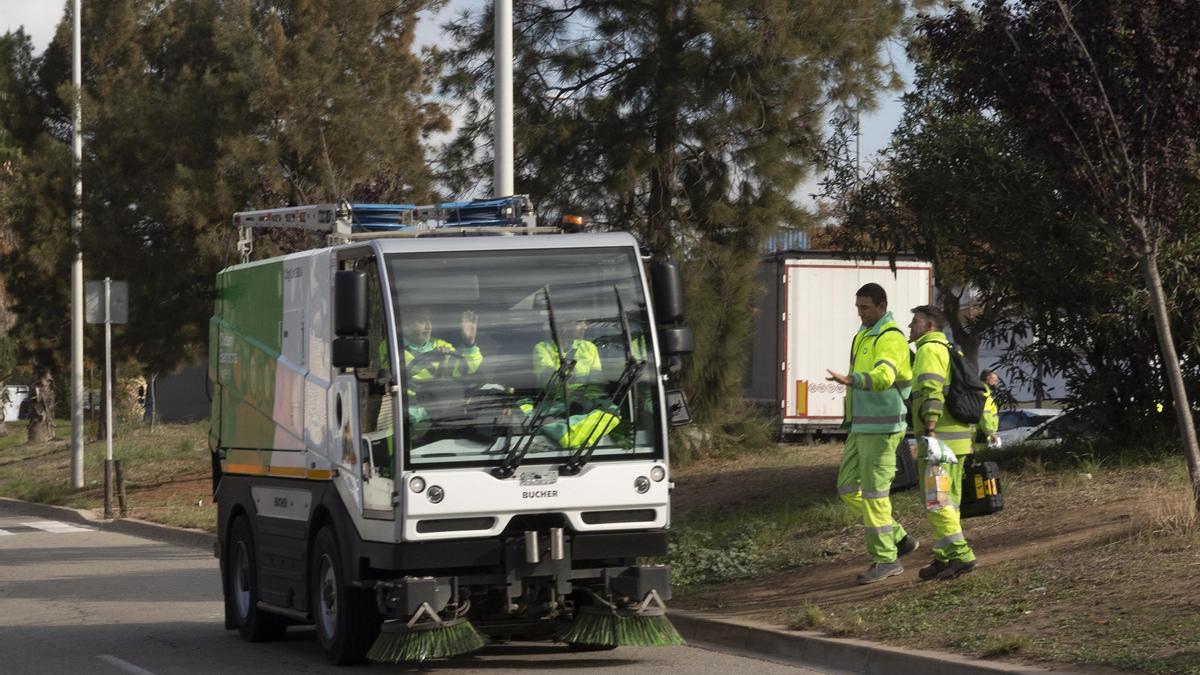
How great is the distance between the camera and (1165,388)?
1475cm

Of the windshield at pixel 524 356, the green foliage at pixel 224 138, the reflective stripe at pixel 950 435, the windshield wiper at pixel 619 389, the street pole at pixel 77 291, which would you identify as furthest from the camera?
the street pole at pixel 77 291

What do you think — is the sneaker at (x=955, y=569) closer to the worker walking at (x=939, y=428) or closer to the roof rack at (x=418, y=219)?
the worker walking at (x=939, y=428)

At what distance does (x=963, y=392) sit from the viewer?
38.2 ft

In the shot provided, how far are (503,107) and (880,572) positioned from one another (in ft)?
19.9

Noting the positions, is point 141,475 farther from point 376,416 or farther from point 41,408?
point 376,416

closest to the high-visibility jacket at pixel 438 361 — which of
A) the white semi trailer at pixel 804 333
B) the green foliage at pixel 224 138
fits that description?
the green foliage at pixel 224 138

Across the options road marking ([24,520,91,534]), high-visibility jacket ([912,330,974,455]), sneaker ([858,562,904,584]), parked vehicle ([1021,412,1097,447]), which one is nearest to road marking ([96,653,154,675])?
sneaker ([858,562,904,584])

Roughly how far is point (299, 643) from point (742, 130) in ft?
34.8

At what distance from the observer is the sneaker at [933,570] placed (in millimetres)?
11336

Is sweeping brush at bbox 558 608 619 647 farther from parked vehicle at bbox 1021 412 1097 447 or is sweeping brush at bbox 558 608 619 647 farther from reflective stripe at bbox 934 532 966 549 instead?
parked vehicle at bbox 1021 412 1097 447

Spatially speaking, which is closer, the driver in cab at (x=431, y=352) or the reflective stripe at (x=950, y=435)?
the driver in cab at (x=431, y=352)

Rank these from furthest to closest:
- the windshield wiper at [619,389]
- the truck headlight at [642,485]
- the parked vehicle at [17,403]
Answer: the parked vehicle at [17,403] < the truck headlight at [642,485] < the windshield wiper at [619,389]

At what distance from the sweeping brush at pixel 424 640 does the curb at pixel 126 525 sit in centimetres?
835

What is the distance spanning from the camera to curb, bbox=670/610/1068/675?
930 centimetres
